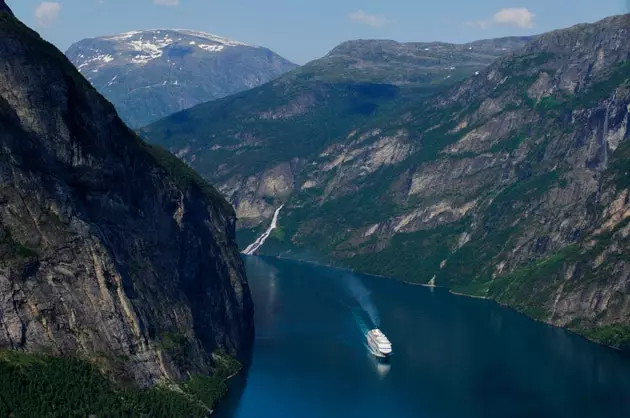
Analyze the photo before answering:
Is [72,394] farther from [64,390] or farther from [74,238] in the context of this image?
[74,238]

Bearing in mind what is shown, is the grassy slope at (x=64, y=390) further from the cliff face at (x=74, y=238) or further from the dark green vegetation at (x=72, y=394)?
the cliff face at (x=74, y=238)

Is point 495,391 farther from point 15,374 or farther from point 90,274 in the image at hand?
point 15,374

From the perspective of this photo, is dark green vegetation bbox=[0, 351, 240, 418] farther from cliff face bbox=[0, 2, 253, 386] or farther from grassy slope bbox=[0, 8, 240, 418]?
cliff face bbox=[0, 2, 253, 386]

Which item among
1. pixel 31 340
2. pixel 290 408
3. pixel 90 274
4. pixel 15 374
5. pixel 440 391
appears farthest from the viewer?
pixel 440 391

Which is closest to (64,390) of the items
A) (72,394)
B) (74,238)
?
(72,394)

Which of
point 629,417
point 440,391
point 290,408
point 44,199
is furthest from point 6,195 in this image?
point 629,417

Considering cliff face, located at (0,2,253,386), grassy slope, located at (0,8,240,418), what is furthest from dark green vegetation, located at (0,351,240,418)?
cliff face, located at (0,2,253,386)
